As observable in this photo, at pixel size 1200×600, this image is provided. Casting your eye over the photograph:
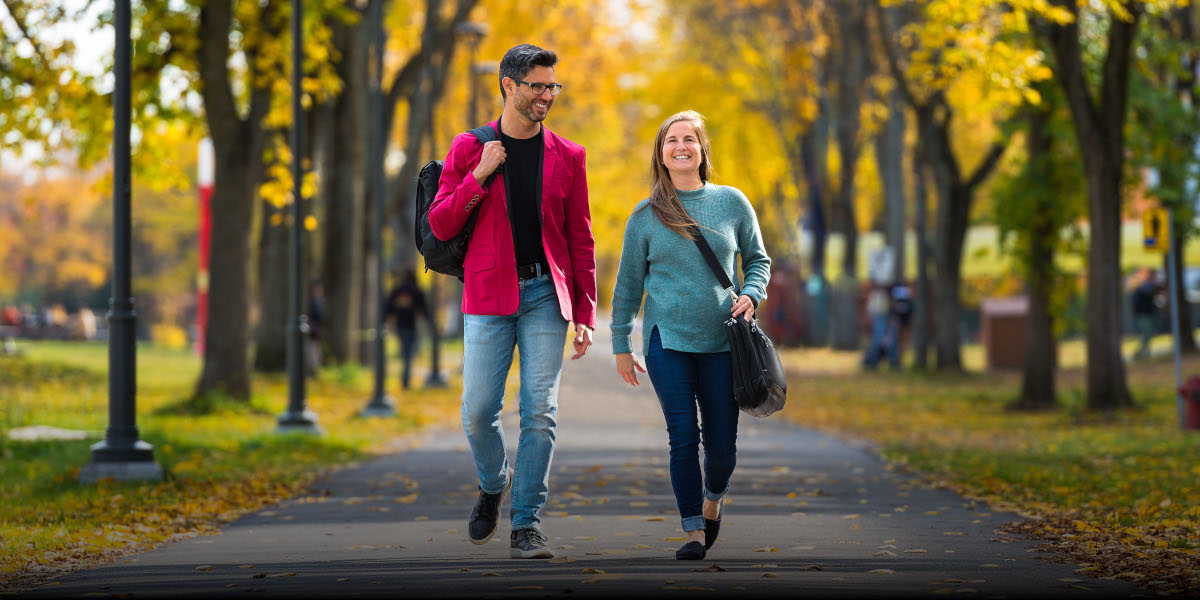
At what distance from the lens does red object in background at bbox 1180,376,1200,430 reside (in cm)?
1553

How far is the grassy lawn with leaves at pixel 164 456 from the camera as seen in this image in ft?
26.8

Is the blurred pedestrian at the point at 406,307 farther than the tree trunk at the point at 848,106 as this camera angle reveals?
No

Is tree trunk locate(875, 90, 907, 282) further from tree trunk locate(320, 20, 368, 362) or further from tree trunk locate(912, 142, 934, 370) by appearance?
tree trunk locate(320, 20, 368, 362)

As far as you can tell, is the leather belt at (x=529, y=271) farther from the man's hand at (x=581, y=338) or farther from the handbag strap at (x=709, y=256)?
the handbag strap at (x=709, y=256)

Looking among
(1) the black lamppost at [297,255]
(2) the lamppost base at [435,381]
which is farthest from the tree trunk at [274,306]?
(1) the black lamppost at [297,255]

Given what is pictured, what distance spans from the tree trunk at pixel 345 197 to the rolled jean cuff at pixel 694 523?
1839cm

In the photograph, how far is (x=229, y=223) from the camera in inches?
711

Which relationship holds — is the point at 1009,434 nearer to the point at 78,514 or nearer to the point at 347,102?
the point at 78,514

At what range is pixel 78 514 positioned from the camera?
29.5 feet

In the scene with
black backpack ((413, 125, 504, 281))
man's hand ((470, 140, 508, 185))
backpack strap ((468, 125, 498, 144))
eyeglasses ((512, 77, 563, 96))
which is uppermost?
eyeglasses ((512, 77, 563, 96))

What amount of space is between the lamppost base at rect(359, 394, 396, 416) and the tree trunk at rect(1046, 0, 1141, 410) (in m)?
7.84

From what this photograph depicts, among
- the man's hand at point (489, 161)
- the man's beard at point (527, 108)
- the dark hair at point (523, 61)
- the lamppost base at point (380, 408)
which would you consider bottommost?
the lamppost base at point (380, 408)

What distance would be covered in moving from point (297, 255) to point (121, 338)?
4.70m

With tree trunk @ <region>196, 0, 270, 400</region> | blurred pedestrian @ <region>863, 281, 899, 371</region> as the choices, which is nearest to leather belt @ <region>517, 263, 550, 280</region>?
tree trunk @ <region>196, 0, 270, 400</region>
